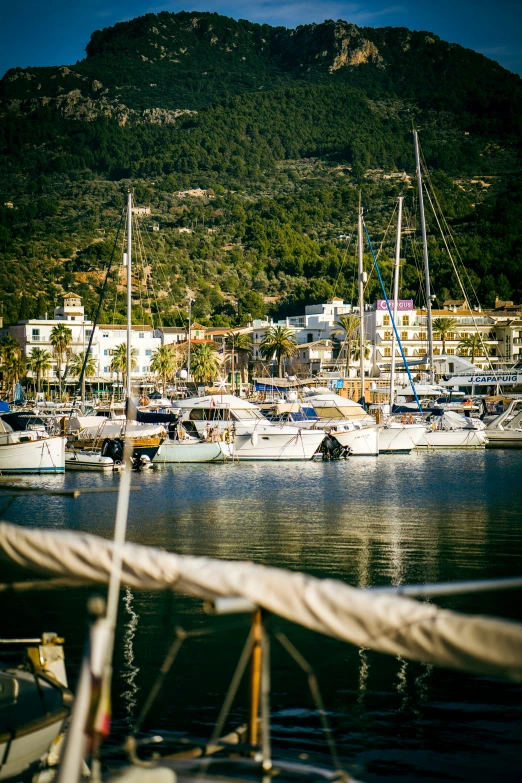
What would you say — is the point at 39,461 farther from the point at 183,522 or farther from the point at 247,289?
the point at 247,289

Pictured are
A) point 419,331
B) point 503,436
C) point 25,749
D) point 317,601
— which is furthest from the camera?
point 419,331

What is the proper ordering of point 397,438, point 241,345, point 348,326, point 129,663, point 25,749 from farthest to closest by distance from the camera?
point 241,345 < point 348,326 < point 397,438 < point 129,663 < point 25,749

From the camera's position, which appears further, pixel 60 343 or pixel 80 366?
pixel 80 366

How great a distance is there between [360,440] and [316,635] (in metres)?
34.5

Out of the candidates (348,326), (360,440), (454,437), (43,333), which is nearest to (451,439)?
(454,437)

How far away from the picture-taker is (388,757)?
396 inches

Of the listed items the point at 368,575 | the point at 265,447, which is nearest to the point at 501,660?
the point at 368,575

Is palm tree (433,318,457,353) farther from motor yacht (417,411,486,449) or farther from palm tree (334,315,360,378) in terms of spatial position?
motor yacht (417,411,486,449)

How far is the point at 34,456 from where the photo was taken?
39094 mm

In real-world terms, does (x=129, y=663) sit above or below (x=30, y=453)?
below

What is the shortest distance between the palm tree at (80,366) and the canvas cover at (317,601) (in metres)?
93.1

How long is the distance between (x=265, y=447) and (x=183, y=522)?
750 inches

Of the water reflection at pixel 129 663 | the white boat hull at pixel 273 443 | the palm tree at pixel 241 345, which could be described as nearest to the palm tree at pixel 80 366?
the palm tree at pixel 241 345

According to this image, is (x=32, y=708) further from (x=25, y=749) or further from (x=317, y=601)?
(x=317, y=601)
